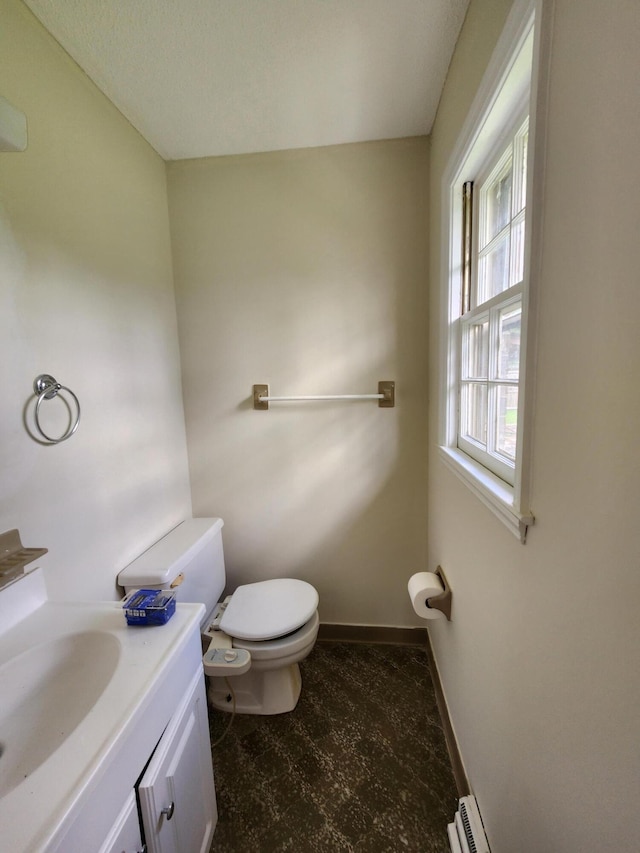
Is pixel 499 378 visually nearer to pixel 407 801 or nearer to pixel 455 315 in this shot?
pixel 455 315

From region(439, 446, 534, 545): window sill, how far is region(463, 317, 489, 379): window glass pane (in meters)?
0.29

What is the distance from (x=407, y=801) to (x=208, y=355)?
6.36 ft

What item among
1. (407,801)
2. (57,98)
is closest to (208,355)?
(57,98)

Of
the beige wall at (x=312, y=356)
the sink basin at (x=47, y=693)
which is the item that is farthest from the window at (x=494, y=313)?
the sink basin at (x=47, y=693)

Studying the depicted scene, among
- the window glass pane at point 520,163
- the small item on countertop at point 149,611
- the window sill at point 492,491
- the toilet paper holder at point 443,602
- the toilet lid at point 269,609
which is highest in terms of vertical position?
the window glass pane at point 520,163

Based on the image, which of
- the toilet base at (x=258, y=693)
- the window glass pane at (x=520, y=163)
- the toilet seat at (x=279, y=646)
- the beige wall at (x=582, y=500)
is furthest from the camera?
the toilet base at (x=258, y=693)

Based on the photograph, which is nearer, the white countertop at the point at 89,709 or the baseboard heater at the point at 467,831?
the white countertop at the point at 89,709

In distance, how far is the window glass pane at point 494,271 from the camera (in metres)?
0.95

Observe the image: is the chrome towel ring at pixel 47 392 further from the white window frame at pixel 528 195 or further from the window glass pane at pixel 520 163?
the window glass pane at pixel 520 163

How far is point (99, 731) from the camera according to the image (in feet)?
1.85

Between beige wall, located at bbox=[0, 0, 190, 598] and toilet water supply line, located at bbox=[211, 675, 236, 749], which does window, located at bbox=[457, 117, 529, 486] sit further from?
toilet water supply line, located at bbox=[211, 675, 236, 749]

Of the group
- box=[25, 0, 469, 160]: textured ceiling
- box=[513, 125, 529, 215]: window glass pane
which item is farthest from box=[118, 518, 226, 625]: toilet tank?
box=[25, 0, 469, 160]: textured ceiling

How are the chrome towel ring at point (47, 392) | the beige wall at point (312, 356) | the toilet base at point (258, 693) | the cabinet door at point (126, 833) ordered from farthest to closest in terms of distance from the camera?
the beige wall at point (312, 356) < the toilet base at point (258, 693) < the chrome towel ring at point (47, 392) < the cabinet door at point (126, 833)

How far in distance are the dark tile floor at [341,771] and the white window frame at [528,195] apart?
3.55 ft
